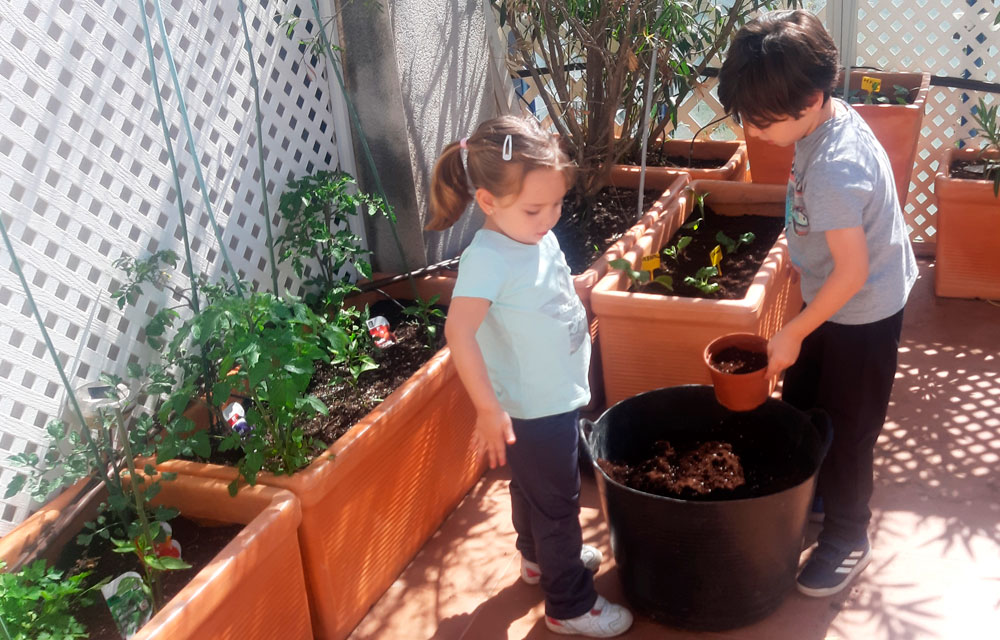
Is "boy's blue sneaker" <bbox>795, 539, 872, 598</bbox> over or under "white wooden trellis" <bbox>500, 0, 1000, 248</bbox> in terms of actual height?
under

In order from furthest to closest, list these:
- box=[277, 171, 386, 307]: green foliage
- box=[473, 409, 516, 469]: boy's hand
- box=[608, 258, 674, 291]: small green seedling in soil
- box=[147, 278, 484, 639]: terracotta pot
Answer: box=[608, 258, 674, 291]: small green seedling in soil
box=[277, 171, 386, 307]: green foliage
box=[147, 278, 484, 639]: terracotta pot
box=[473, 409, 516, 469]: boy's hand

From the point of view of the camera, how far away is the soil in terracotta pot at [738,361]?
7.66ft

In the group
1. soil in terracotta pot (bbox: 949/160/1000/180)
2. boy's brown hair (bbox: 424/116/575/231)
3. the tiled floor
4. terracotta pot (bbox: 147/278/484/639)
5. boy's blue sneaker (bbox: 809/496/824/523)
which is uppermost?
boy's brown hair (bbox: 424/116/575/231)

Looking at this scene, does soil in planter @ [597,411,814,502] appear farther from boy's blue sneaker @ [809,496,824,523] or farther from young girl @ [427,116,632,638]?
boy's blue sneaker @ [809,496,824,523]

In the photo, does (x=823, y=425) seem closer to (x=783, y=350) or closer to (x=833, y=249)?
(x=783, y=350)

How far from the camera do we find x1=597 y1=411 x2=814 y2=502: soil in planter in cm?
228


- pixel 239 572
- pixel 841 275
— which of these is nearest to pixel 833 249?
pixel 841 275

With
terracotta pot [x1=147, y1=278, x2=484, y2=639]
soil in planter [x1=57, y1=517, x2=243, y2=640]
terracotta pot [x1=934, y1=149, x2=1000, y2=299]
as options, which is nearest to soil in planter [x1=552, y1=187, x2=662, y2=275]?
terracotta pot [x1=147, y1=278, x2=484, y2=639]

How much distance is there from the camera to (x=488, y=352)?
219cm

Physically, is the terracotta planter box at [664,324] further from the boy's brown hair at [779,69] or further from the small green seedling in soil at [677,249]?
the boy's brown hair at [779,69]

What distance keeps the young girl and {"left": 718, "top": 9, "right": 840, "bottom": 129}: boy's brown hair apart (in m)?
0.42

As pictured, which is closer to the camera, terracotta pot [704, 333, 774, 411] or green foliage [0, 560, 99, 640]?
green foliage [0, 560, 99, 640]

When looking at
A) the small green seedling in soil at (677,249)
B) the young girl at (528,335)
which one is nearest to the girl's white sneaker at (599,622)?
the young girl at (528,335)

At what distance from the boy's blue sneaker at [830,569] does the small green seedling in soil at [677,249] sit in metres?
1.30
